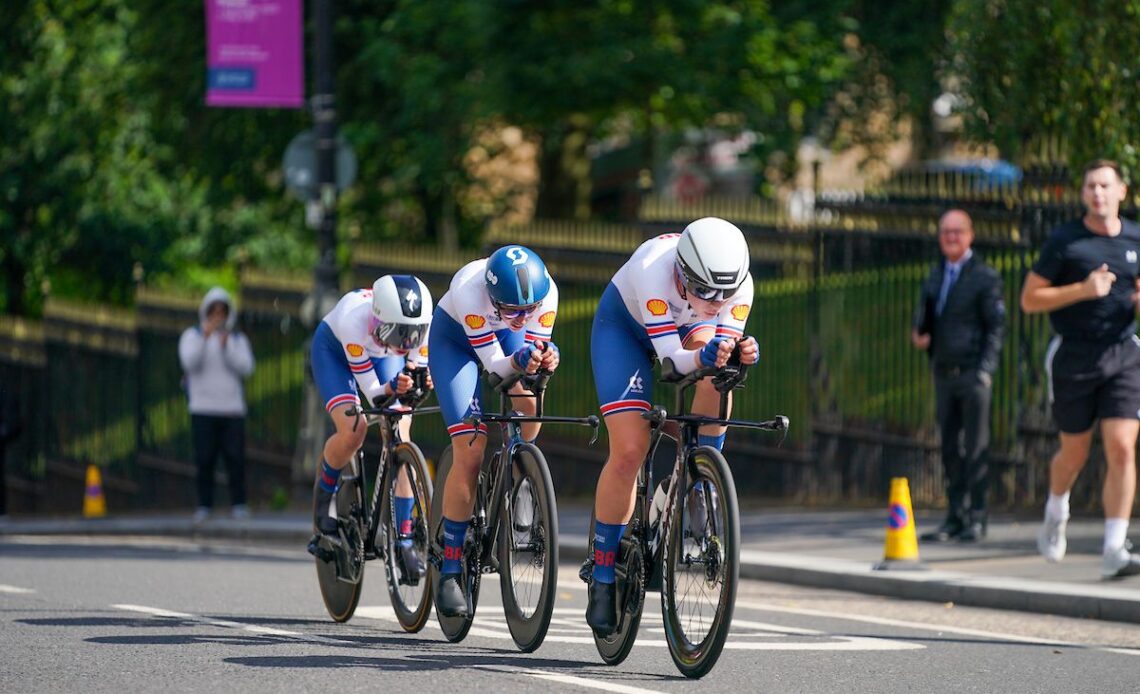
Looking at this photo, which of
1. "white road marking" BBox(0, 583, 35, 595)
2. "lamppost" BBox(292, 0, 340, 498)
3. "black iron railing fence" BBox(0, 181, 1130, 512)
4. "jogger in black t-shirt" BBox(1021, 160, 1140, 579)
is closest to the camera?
"jogger in black t-shirt" BBox(1021, 160, 1140, 579)

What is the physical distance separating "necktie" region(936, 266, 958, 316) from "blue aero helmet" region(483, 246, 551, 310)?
510 cm

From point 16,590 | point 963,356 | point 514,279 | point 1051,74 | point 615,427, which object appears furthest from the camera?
point 1051,74

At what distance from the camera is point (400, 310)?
9805 mm

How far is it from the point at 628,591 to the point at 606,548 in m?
0.21

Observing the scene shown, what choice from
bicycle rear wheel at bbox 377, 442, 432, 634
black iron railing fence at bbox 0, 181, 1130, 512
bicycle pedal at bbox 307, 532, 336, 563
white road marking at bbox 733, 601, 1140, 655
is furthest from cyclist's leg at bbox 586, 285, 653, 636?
black iron railing fence at bbox 0, 181, 1130, 512

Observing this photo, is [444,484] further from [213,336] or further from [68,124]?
[68,124]

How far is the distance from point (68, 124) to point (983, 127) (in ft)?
59.4

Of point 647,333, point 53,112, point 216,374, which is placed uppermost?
point 53,112

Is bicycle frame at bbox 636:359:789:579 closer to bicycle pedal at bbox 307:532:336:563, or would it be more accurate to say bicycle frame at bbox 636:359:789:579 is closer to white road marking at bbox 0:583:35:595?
bicycle pedal at bbox 307:532:336:563

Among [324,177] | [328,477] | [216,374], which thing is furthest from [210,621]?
[324,177]

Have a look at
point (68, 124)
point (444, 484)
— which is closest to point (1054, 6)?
point (444, 484)

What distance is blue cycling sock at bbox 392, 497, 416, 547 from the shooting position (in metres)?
9.61

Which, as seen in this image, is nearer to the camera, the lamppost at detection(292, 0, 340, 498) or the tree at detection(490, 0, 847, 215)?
the lamppost at detection(292, 0, 340, 498)

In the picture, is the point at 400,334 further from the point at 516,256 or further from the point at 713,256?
the point at 713,256
